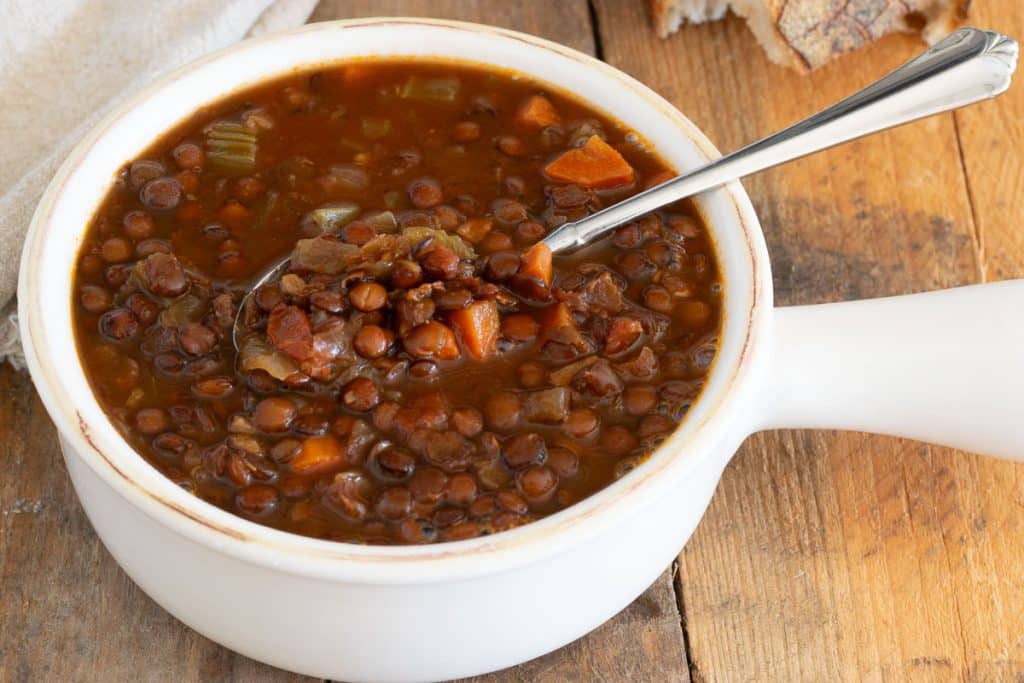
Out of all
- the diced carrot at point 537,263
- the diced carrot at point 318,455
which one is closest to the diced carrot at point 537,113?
the diced carrot at point 537,263

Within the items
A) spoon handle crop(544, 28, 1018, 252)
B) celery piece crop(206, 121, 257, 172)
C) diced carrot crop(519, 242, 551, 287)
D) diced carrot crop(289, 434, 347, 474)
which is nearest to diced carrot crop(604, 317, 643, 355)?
diced carrot crop(519, 242, 551, 287)

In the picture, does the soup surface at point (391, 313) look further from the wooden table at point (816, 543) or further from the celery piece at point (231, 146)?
the wooden table at point (816, 543)

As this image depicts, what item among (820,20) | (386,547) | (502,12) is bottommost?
(386,547)

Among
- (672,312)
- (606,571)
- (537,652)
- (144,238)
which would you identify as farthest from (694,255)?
(144,238)

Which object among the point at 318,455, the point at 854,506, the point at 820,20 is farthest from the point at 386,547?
the point at 820,20

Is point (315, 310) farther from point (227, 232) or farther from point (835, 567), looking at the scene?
point (835, 567)

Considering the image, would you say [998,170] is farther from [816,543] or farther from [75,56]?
[75,56]
